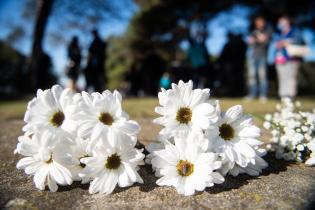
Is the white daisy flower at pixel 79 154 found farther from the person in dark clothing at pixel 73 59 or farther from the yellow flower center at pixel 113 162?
the person in dark clothing at pixel 73 59

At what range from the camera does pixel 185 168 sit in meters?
1.98

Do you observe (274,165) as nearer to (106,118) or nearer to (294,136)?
(294,136)

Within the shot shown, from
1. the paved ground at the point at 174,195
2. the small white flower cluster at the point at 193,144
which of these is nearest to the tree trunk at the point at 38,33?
the paved ground at the point at 174,195

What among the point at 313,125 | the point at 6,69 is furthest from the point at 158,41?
the point at 313,125

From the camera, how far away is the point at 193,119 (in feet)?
6.64

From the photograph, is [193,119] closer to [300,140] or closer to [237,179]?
[237,179]

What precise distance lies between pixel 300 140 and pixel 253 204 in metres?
0.82

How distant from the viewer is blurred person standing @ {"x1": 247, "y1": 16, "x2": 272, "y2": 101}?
8188 mm

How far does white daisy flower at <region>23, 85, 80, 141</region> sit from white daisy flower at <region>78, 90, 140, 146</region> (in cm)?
8

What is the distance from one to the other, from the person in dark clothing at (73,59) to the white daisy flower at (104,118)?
26.7ft

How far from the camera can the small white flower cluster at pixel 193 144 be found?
194 cm

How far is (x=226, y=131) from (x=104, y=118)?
0.73 meters

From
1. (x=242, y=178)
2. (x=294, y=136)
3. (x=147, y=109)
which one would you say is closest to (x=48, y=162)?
(x=242, y=178)

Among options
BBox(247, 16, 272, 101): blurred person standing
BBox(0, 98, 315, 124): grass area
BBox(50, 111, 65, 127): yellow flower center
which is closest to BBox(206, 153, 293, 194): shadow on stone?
BBox(50, 111, 65, 127): yellow flower center
